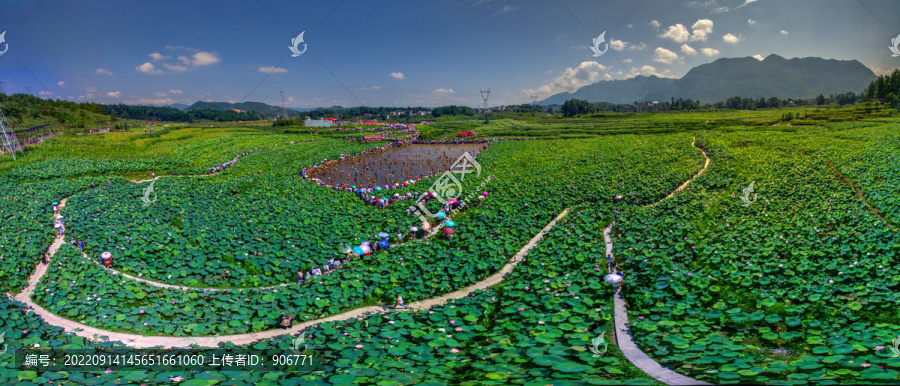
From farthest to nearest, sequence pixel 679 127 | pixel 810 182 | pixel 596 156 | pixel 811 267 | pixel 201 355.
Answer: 1. pixel 679 127
2. pixel 596 156
3. pixel 810 182
4. pixel 811 267
5. pixel 201 355

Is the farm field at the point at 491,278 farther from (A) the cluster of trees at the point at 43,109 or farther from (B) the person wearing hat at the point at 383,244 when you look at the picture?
(A) the cluster of trees at the point at 43,109

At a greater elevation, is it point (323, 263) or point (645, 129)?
point (645, 129)

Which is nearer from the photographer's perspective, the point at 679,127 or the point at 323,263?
the point at 323,263

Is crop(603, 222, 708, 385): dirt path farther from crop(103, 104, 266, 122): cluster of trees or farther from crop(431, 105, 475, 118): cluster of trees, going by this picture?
crop(103, 104, 266, 122): cluster of trees

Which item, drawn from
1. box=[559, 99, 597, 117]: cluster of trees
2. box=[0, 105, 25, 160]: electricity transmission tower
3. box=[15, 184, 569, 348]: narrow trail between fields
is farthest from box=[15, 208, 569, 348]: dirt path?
box=[559, 99, 597, 117]: cluster of trees

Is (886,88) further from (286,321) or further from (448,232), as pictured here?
(286,321)

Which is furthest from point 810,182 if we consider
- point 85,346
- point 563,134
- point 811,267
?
point 563,134

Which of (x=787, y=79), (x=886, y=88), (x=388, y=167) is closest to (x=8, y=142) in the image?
(x=388, y=167)

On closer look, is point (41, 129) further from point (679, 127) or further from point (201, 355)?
point (679, 127)
